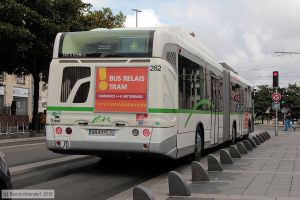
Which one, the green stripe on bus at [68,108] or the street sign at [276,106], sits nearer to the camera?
the green stripe on bus at [68,108]

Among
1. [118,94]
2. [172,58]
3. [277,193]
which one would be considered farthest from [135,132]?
[277,193]

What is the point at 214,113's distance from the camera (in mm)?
15688

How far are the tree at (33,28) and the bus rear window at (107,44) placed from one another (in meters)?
15.0

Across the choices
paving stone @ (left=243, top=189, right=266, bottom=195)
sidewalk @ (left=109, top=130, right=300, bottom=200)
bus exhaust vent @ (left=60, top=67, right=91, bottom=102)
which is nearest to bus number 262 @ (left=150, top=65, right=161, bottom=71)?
bus exhaust vent @ (left=60, top=67, right=91, bottom=102)

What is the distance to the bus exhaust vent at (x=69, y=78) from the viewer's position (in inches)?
431

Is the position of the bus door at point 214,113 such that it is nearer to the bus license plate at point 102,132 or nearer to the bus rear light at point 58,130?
the bus license plate at point 102,132

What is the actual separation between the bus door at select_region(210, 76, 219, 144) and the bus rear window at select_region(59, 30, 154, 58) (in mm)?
5196

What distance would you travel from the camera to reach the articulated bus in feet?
34.3

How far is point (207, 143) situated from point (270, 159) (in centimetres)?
194

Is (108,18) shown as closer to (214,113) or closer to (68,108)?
(214,113)

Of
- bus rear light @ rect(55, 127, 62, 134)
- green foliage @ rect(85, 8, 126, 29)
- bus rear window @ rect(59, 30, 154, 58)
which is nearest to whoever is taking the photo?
bus rear window @ rect(59, 30, 154, 58)

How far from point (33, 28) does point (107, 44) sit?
60.1ft

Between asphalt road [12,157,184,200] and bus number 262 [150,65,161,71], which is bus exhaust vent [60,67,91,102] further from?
asphalt road [12,157,184,200]

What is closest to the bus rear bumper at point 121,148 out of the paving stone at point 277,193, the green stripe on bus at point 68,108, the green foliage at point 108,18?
the green stripe on bus at point 68,108
